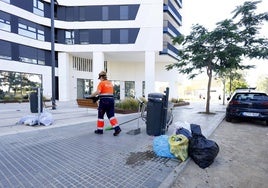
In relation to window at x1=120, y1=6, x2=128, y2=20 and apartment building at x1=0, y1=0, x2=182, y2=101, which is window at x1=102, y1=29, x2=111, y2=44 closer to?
apartment building at x1=0, y1=0, x2=182, y2=101

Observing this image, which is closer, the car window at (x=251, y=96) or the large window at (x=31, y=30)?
the car window at (x=251, y=96)

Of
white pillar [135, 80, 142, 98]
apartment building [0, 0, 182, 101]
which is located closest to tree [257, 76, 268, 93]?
white pillar [135, 80, 142, 98]

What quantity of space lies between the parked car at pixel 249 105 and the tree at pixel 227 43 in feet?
9.96

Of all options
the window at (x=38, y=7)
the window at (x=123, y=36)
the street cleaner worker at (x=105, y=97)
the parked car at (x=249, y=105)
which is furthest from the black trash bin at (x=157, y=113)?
the window at (x=38, y=7)

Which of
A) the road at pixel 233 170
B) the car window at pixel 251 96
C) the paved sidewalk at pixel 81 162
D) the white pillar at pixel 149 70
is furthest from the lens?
the white pillar at pixel 149 70

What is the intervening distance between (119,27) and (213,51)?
14920 millimetres

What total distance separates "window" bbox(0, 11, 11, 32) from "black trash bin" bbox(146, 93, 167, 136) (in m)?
21.2

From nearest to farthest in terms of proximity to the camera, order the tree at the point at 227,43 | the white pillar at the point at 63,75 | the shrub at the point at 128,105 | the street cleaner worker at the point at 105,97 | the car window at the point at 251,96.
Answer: the street cleaner worker at the point at 105,97 → the car window at the point at 251,96 → the tree at the point at 227,43 → the shrub at the point at 128,105 → the white pillar at the point at 63,75

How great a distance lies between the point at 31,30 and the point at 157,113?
74.5 ft

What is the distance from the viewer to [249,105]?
8375 mm

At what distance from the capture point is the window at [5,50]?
1931cm

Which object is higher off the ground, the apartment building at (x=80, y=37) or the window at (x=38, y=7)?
the window at (x=38, y=7)

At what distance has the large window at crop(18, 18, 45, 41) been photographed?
21.2m

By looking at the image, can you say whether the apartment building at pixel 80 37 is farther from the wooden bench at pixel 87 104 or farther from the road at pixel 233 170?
the road at pixel 233 170
